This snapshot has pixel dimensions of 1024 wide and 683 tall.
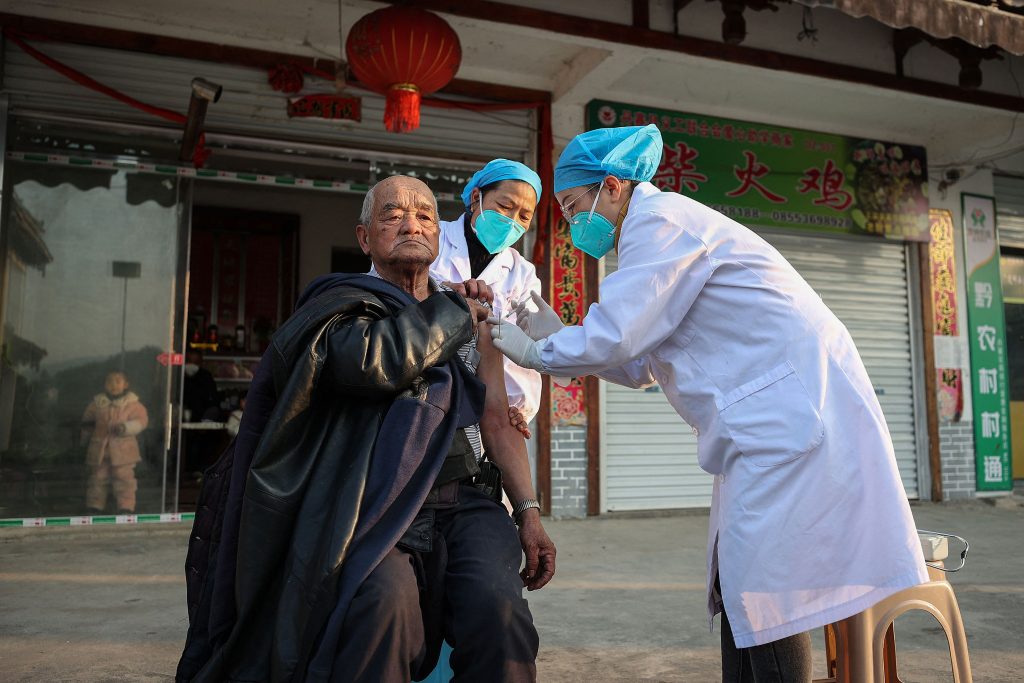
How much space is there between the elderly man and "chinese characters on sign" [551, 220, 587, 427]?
4.70m

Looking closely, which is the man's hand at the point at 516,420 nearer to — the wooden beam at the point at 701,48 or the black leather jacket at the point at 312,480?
the black leather jacket at the point at 312,480

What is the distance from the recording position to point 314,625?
1608 millimetres

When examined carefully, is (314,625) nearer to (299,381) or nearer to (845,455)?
(299,381)

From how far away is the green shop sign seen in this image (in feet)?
23.5

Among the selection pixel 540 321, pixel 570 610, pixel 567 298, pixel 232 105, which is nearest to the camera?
pixel 540 321

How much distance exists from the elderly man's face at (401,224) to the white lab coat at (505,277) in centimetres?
63

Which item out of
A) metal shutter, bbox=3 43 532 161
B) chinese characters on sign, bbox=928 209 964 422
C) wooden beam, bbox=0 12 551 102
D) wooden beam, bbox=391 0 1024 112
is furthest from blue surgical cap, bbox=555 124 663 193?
chinese characters on sign, bbox=928 209 964 422

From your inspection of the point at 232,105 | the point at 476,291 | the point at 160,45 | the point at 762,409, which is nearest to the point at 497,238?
the point at 476,291

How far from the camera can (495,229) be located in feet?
9.62

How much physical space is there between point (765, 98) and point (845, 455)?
6.38 meters

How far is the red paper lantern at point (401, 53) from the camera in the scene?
4.62 meters

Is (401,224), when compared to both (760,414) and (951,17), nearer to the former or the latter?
(760,414)

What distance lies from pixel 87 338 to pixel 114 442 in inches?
31.5

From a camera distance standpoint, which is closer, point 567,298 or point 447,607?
point 447,607
